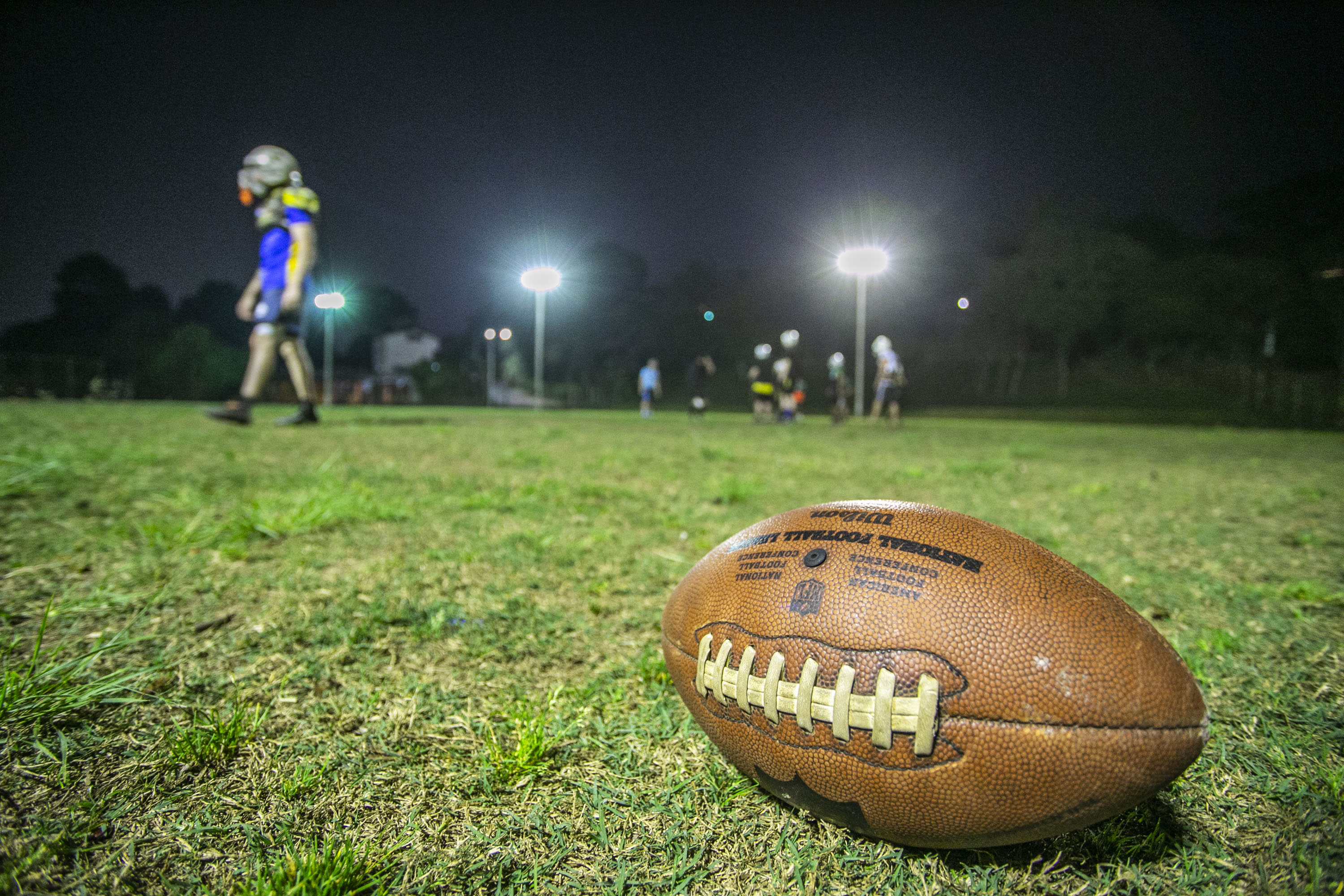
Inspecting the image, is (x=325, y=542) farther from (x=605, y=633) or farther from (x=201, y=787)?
Result: (x=201, y=787)

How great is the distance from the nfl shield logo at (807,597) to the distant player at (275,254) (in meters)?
7.75

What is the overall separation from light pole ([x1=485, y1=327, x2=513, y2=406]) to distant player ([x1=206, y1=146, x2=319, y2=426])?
1437 inches

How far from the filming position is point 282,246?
7.59 meters

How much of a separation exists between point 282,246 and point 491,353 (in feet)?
149

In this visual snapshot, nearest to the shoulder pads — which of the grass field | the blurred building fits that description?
the grass field

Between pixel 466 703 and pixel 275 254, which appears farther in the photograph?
pixel 275 254

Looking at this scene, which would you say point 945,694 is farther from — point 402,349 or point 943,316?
point 402,349

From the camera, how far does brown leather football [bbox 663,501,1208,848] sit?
1229mm

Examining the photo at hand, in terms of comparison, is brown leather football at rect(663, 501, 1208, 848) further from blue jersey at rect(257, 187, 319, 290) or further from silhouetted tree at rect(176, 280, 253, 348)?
silhouetted tree at rect(176, 280, 253, 348)

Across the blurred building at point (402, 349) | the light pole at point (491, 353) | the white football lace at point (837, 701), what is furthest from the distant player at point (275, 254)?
the blurred building at point (402, 349)

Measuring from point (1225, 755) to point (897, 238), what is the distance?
52.6m

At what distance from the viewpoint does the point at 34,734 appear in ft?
4.85

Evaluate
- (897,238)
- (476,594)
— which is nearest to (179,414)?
(476,594)

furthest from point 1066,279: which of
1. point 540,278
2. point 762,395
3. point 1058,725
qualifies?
point 1058,725
